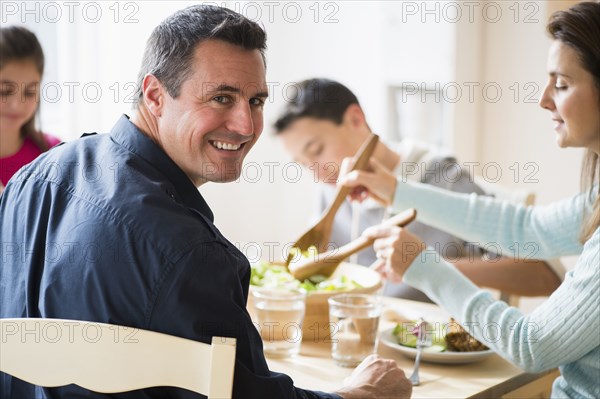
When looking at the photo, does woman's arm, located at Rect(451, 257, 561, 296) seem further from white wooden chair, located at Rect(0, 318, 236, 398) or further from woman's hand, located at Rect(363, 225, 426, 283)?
white wooden chair, located at Rect(0, 318, 236, 398)

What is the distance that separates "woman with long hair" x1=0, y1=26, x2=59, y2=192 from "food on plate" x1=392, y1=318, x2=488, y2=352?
3.50 ft

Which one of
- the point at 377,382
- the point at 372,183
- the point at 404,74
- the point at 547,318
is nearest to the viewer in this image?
the point at 377,382

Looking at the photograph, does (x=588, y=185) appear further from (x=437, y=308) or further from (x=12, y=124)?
(x=12, y=124)

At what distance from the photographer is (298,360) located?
159 centimetres

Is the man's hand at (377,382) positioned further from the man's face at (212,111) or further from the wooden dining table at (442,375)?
the man's face at (212,111)

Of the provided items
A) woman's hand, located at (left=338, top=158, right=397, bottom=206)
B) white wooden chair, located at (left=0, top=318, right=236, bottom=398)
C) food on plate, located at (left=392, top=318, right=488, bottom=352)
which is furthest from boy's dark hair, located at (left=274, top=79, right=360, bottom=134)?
white wooden chair, located at (left=0, top=318, right=236, bottom=398)

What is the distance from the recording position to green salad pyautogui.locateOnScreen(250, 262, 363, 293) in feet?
5.73

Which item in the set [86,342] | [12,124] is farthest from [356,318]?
[12,124]

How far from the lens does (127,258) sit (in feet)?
3.44

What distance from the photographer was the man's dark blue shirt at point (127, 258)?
103cm

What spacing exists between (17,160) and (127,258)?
50.5 inches

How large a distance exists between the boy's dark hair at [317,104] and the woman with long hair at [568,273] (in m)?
0.74

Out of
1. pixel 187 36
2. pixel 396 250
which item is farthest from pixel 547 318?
pixel 187 36

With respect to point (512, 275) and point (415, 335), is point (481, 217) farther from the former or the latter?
point (415, 335)
